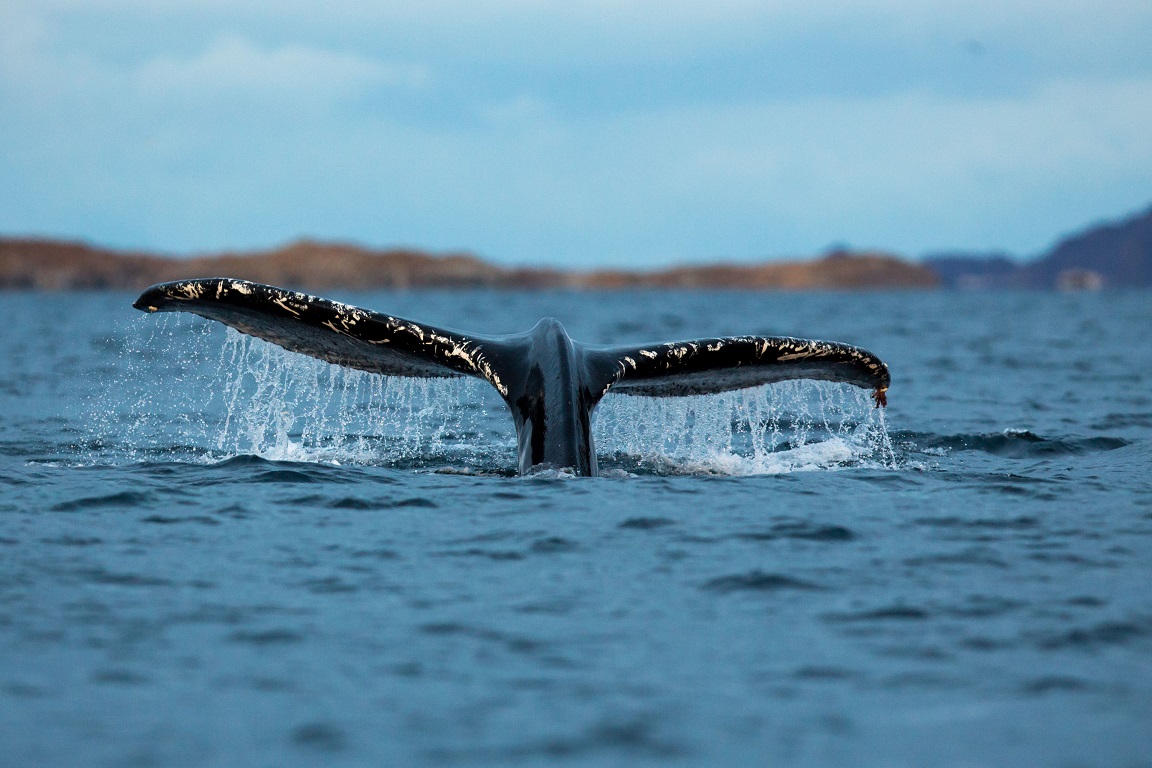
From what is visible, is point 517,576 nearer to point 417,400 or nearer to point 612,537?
point 612,537

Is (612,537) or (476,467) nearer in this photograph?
(612,537)

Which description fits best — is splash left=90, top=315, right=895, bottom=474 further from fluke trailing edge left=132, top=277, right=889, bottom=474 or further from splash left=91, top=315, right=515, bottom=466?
fluke trailing edge left=132, top=277, right=889, bottom=474

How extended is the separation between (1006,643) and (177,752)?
3.39 m

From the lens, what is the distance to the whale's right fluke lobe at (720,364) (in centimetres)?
951

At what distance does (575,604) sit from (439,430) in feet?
23.3

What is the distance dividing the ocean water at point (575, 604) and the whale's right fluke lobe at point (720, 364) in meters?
0.23

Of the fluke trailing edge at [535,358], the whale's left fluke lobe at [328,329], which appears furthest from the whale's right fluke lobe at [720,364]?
the whale's left fluke lobe at [328,329]

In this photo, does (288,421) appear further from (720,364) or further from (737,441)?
(720,364)

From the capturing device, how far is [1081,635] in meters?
5.90

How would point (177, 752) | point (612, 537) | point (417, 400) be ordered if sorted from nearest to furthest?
1. point (177, 752)
2. point (612, 537)
3. point (417, 400)

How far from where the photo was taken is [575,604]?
6359 millimetres

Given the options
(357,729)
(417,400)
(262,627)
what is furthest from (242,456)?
(417,400)

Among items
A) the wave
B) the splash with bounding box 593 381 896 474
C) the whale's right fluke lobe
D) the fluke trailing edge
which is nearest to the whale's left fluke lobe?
the fluke trailing edge

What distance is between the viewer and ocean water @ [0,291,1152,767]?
480cm
